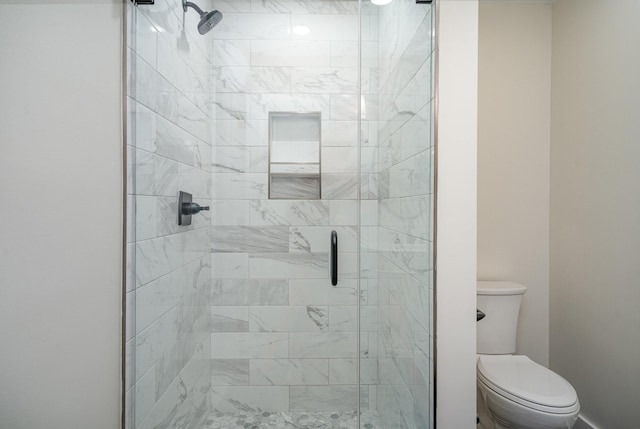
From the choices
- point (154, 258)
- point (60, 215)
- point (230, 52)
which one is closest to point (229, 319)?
point (154, 258)

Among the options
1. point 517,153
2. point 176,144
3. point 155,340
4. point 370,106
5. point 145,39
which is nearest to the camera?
point 145,39

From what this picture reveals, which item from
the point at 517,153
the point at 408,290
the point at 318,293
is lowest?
the point at 318,293

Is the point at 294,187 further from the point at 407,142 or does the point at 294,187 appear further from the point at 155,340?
the point at 155,340

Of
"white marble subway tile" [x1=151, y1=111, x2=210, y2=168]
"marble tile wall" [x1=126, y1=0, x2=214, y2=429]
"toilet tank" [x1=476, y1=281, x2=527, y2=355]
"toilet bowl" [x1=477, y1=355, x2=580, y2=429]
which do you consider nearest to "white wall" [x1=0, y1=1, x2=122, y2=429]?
"marble tile wall" [x1=126, y1=0, x2=214, y2=429]

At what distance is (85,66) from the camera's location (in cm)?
92

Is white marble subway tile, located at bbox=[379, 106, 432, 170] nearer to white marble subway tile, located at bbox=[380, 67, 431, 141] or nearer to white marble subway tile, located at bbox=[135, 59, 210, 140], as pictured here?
white marble subway tile, located at bbox=[380, 67, 431, 141]

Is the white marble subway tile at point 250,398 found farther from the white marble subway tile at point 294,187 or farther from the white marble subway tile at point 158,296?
the white marble subway tile at point 294,187

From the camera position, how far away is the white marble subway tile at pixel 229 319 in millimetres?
1674

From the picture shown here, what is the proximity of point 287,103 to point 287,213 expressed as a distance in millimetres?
538

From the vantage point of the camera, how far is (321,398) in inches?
65.3

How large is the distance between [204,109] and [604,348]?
2.26 m

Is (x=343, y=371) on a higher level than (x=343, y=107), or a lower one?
lower

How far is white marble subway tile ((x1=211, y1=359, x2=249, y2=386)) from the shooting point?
167cm

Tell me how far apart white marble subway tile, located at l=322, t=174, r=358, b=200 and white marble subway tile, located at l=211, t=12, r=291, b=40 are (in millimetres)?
728
